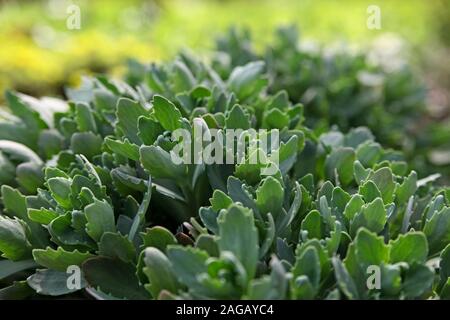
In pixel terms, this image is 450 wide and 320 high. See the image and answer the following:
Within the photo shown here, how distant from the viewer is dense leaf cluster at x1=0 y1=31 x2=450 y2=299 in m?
1.66

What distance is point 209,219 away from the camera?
190cm

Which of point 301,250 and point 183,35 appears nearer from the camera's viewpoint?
point 301,250

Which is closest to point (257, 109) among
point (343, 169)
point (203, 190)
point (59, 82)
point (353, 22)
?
point (343, 169)

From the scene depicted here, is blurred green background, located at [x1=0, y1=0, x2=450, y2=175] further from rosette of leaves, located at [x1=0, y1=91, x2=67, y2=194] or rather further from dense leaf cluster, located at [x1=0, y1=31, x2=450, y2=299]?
dense leaf cluster, located at [x1=0, y1=31, x2=450, y2=299]

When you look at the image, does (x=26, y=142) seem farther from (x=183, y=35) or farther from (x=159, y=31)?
(x=159, y=31)

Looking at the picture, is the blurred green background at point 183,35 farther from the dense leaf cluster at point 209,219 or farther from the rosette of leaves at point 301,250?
the rosette of leaves at point 301,250

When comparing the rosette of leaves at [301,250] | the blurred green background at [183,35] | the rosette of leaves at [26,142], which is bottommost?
the rosette of leaves at [301,250]

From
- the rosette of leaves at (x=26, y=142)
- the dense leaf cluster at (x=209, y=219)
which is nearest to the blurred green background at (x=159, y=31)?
the rosette of leaves at (x=26, y=142)

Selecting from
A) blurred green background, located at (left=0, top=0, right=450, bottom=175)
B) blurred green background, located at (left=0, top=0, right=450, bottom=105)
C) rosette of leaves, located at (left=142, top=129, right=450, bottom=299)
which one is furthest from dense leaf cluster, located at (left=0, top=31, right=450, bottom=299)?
blurred green background, located at (left=0, top=0, right=450, bottom=105)

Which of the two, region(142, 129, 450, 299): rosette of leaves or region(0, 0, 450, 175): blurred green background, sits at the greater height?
region(0, 0, 450, 175): blurred green background

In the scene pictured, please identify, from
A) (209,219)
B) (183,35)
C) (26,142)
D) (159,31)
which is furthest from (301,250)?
(159,31)

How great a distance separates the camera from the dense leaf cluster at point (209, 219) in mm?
1661

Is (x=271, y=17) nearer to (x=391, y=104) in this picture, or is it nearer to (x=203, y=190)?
(x=391, y=104)

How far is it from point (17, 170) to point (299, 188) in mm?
1116
